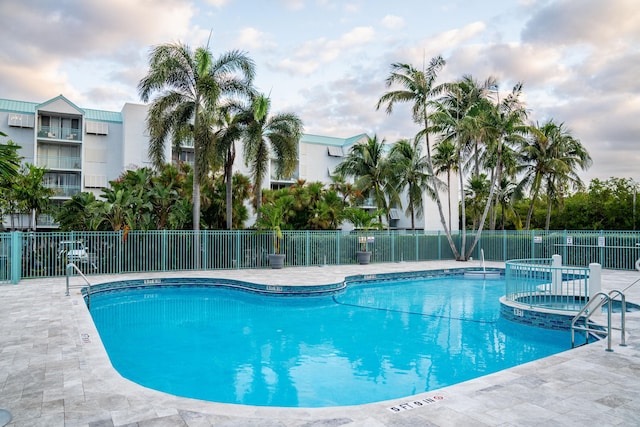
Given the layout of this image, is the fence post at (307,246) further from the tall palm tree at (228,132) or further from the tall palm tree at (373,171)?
the tall palm tree at (373,171)

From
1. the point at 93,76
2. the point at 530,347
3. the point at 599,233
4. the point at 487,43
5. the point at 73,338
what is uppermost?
the point at 487,43

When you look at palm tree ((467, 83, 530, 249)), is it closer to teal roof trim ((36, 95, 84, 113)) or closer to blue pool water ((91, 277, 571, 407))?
blue pool water ((91, 277, 571, 407))

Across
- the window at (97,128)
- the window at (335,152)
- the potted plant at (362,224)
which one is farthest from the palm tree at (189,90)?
the window at (335,152)

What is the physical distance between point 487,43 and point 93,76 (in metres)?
11.9

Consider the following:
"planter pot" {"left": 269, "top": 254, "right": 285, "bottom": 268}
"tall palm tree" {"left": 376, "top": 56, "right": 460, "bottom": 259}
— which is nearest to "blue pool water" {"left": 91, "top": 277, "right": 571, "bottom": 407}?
"planter pot" {"left": 269, "top": 254, "right": 285, "bottom": 268}

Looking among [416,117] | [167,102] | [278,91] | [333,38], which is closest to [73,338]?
[333,38]

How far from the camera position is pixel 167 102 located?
17.1 meters

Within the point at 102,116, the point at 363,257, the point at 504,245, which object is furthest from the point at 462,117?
the point at 102,116

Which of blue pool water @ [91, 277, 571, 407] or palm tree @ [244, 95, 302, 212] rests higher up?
palm tree @ [244, 95, 302, 212]

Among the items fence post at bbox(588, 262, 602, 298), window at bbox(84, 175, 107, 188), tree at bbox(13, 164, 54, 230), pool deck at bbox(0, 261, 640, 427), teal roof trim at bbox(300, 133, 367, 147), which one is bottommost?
pool deck at bbox(0, 261, 640, 427)

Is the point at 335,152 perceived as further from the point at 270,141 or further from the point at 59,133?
the point at 59,133

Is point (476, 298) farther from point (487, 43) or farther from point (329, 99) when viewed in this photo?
point (329, 99)

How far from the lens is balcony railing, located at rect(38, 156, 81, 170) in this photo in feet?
103

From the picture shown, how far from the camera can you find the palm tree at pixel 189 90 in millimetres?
16531
